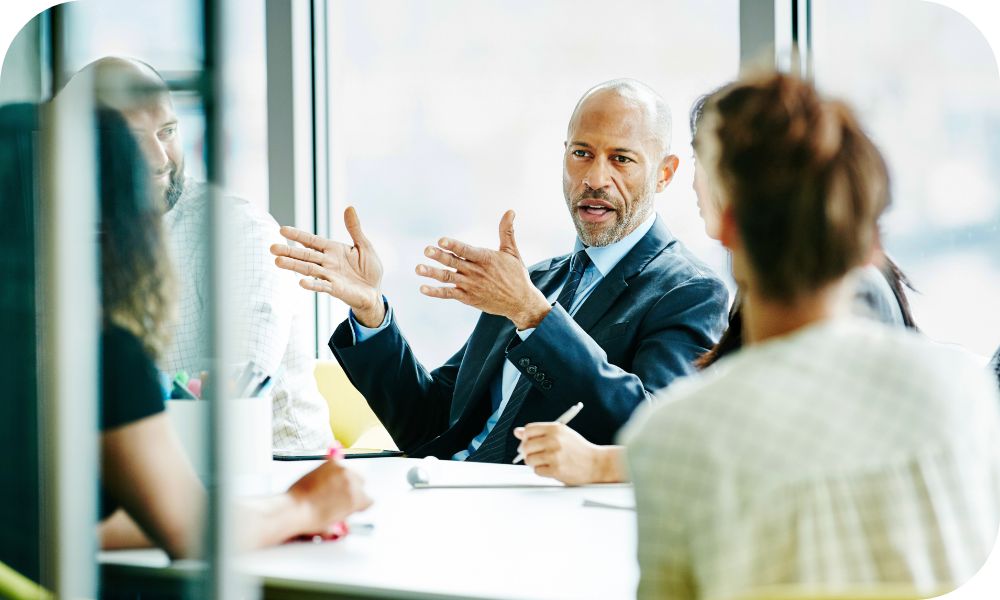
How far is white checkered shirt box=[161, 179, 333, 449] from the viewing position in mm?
711

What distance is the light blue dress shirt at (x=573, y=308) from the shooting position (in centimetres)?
219

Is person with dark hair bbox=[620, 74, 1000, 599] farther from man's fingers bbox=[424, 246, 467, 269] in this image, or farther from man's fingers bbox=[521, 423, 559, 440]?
man's fingers bbox=[424, 246, 467, 269]

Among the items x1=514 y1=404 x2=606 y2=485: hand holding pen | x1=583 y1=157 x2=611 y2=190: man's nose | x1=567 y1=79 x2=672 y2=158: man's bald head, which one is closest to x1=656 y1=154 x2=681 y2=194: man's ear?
x1=567 y1=79 x2=672 y2=158: man's bald head

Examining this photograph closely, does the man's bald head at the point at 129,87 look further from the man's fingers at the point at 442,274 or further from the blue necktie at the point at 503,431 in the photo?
the blue necktie at the point at 503,431

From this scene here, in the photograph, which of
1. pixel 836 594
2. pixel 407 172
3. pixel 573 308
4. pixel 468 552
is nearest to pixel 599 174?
pixel 573 308

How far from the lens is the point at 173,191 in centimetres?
76

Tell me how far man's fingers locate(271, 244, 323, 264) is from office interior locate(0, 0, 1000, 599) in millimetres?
444

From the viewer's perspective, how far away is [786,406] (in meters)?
0.77

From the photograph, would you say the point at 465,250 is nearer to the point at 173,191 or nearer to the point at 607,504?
the point at 607,504

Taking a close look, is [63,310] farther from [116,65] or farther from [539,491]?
[539,491]

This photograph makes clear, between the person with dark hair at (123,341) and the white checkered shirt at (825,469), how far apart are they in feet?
1.31

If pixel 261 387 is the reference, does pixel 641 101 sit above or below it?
above

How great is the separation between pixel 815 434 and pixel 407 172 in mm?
3418

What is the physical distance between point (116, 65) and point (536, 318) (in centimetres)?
124
